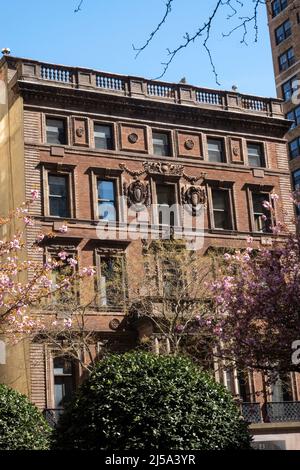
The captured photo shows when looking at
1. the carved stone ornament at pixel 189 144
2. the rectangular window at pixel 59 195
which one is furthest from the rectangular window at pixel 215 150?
the rectangular window at pixel 59 195

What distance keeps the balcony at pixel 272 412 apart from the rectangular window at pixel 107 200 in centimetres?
1074

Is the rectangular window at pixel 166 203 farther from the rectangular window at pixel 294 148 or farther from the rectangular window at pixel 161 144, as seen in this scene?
the rectangular window at pixel 294 148

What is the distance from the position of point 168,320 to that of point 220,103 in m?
14.2

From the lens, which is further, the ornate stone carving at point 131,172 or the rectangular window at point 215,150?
the rectangular window at point 215,150

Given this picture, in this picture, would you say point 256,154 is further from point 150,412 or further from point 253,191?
point 150,412

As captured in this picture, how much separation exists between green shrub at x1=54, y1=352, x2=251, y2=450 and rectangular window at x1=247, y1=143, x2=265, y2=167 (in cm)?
3006

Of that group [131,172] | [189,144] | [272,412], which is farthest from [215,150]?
[272,412]

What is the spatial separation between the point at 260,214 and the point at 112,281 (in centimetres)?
→ 999

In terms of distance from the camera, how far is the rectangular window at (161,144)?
132 ft

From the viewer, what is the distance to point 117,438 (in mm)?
12219

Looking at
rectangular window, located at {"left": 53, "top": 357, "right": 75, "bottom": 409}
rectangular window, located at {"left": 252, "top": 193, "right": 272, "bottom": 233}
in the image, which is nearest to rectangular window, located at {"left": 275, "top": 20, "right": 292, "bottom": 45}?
rectangular window, located at {"left": 252, "top": 193, "right": 272, "bottom": 233}

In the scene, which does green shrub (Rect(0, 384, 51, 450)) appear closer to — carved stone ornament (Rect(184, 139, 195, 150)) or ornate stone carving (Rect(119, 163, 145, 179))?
ornate stone carving (Rect(119, 163, 145, 179))

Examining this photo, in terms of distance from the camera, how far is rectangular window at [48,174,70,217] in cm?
3725

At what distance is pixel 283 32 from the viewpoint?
64.3m
